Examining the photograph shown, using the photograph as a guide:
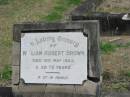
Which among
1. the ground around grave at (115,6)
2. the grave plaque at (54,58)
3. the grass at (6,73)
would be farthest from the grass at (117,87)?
the ground around grave at (115,6)

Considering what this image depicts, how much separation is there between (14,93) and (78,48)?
1271mm

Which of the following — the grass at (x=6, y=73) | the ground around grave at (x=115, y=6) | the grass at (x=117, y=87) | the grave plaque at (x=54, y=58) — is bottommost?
the grass at (x=117, y=87)

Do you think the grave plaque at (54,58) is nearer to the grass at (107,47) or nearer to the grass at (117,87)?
the grass at (117,87)

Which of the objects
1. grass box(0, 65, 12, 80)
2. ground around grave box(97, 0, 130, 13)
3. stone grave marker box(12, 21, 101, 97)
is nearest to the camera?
stone grave marker box(12, 21, 101, 97)

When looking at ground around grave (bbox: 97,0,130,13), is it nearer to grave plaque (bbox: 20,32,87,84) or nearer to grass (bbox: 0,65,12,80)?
grass (bbox: 0,65,12,80)

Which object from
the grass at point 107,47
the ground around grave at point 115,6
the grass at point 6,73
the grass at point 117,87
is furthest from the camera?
the ground around grave at point 115,6

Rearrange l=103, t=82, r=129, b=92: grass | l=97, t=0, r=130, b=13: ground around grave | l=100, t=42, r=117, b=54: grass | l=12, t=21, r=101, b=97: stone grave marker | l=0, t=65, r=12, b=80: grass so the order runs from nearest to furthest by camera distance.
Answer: l=12, t=21, r=101, b=97: stone grave marker
l=103, t=82, r=129, b=92: grass
l=0, t=65, r=12, b=80: grass
l=100, t=42, r=117, b=54: grass
l=97, t=0, r=130, b=13: ground around grave

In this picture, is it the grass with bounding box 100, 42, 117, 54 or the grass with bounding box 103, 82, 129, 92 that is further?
the grass with bounding box 100, 42, 117, 54

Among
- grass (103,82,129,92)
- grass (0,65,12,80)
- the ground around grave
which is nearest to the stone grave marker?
grass (103,82,129,92)

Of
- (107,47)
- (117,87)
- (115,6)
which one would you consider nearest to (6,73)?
(107,47)

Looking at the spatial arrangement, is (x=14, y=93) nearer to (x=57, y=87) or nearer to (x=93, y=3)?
(x=57, y=87)

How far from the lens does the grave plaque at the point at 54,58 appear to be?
7.55m

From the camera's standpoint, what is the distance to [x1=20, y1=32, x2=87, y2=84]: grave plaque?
24.8 ft

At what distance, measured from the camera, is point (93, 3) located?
13.7m
